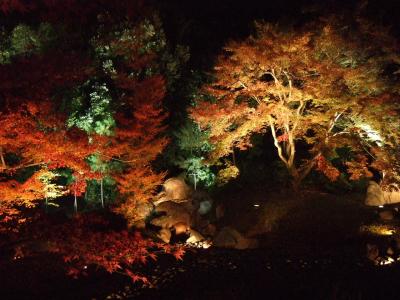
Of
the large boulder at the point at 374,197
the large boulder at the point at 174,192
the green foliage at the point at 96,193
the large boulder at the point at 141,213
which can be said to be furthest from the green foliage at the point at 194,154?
the large boulder at the point at 374,197

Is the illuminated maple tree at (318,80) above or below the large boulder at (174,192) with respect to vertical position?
above

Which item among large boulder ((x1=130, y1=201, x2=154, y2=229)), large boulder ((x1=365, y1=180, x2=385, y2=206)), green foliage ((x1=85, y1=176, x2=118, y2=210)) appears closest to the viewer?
large boulder ((x1=130, y1=201, x2=154, y2=229))

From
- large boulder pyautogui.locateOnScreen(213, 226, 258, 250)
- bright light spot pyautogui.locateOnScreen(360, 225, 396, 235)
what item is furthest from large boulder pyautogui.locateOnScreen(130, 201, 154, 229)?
bright light spot pyautogui.locateOnScreen(360, 225, 396, 235)

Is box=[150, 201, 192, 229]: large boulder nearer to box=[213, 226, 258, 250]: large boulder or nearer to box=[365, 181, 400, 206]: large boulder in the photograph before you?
box=[213, 226, 258, 250]: large boulder

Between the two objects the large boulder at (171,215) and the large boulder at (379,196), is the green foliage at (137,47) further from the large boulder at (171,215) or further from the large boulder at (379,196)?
the large boulder at (379,196)

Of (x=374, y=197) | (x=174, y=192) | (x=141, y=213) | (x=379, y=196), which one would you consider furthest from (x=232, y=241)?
(x=379, y=196)

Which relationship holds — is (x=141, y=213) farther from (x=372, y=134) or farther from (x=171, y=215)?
(x=372, y=134)

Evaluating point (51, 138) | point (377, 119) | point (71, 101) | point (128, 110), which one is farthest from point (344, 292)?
point (71, 101)

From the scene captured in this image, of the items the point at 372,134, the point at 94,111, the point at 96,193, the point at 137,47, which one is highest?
the point at 137,47
